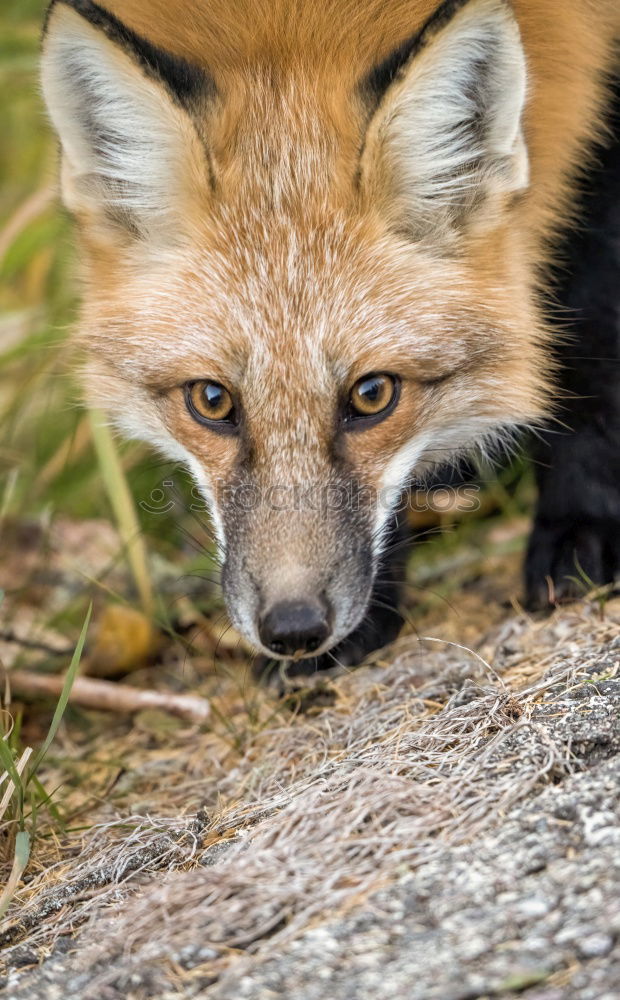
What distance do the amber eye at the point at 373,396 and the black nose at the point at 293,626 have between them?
0.68m

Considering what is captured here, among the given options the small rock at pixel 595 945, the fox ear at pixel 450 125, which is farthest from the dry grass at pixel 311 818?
the fox ear at pixel 450 125

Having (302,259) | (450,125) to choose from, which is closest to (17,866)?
(302,259)

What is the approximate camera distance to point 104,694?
4.37 metres

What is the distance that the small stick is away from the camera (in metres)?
4.24

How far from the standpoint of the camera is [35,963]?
99.8 inches

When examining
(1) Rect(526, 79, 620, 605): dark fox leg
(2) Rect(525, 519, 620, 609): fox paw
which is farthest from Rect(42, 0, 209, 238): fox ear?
(2) Rect(525, 519, 620, 609): fox paw

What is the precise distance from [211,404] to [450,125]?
1.21 meters

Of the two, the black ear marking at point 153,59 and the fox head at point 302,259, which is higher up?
the black ear marking at point 153,59

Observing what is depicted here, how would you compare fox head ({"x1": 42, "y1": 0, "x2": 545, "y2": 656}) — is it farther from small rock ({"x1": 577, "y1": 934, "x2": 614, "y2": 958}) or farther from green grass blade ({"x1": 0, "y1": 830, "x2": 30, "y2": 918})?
small rock ({"x1": 577, "y1": 934, "x2": 614, "y2": 958})

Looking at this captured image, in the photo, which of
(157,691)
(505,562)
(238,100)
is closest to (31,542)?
(157,691)

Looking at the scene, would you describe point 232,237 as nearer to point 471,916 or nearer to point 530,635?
point 530,635

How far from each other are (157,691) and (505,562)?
192 cm

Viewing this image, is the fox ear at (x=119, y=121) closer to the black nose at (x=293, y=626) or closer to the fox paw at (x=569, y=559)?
the black nose at (x=293, y=626)

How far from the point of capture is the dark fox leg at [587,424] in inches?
163
